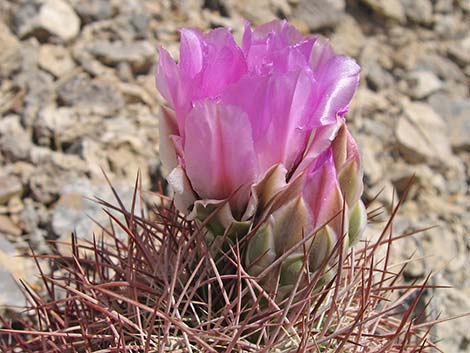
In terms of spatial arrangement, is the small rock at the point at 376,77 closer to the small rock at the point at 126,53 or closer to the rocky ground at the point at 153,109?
the rocky ground at the point at 153,109

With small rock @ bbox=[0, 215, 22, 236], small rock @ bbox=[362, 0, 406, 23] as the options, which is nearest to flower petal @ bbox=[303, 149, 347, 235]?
small rock @ bbox=[0, 215, 22, 236]

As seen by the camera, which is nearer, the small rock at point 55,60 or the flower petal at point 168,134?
the flower petal at point 168,134

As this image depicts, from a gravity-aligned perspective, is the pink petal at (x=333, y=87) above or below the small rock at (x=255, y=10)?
above

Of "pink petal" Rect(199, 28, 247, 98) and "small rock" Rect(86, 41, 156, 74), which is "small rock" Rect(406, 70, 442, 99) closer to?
"small rock" Rect(86, 41, 156, 74)

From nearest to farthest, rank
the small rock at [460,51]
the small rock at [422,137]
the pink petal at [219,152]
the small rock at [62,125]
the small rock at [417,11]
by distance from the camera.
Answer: the pink petal at [219,152] < the small rock at [62,125] < the small rock at [422,137] < the small rock at [460,51] < the small rock at [417,11]

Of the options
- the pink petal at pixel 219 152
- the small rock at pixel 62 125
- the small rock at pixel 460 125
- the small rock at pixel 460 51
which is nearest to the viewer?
the pink petal at pixel 219 152

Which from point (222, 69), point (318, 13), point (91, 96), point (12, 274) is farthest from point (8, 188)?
point (318, 13)

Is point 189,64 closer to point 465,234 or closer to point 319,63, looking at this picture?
point 319,63

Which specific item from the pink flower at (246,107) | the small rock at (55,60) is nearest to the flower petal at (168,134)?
the pink flower at (246,107)
